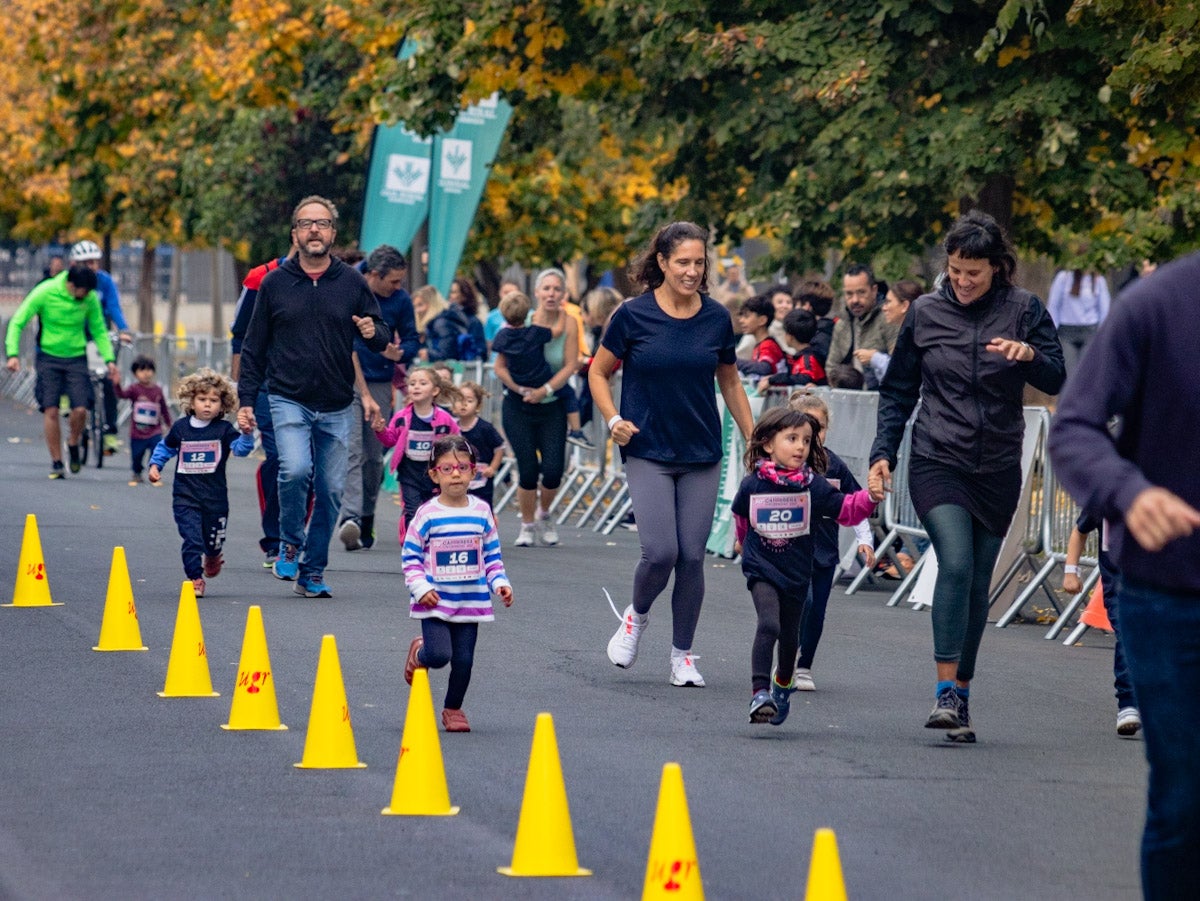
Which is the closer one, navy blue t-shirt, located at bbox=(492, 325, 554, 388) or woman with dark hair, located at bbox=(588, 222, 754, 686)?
woman with dark hair, located at bbox=(588, 222, 754, 686)

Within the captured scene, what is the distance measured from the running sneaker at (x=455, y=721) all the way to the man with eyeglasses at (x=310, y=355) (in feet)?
12.5

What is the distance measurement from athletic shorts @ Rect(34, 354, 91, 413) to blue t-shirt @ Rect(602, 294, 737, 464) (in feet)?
39.5

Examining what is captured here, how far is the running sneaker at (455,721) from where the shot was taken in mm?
8484

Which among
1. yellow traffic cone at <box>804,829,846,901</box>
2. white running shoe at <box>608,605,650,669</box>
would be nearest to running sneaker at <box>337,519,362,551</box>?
white running shoe at <box>608,605,650,669</box>

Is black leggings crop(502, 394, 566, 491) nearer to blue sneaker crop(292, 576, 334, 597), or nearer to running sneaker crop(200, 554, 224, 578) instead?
blue sneaker crop(292, 576, 334, 597)

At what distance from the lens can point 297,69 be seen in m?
25.7

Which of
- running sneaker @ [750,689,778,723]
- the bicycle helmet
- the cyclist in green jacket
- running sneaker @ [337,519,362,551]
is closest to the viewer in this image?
running sneaker @ [750,689,778,723]

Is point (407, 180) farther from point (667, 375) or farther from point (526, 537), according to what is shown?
point (667, 375)

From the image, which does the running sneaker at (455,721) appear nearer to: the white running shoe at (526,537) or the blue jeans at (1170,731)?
the blue jeans at (1170,731)

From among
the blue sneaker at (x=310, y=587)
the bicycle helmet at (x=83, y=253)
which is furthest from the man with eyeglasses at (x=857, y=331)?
the bicycle helmet at (x=83, y=253)

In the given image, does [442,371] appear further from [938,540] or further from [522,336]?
[938,540]

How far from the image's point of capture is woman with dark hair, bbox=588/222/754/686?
9.45 m

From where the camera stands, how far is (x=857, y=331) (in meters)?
15.0

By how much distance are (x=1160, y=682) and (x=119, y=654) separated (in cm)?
654
